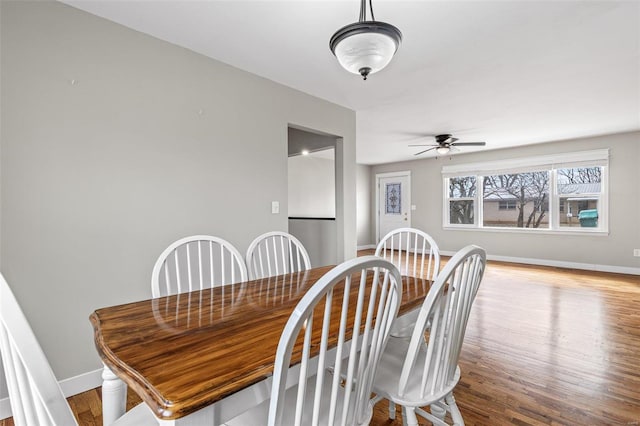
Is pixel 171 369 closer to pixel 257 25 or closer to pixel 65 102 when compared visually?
pixel 65 102

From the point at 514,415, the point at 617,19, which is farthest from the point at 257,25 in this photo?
the point at 514,415

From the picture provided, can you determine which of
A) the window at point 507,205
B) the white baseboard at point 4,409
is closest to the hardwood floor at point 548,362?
the white baseboard at point 4,409

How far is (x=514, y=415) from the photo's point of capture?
66.4 inches

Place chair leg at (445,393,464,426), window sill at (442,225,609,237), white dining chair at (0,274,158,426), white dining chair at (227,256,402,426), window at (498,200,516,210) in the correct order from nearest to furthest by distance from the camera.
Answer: white dining chair at (0,274,158,426), white dining chair at (227,256,402,426), chair leg at (445,393,464,426), window sill at (442,225,609,237), window at (498,200,516,210)

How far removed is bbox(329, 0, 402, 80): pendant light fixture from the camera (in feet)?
4.49

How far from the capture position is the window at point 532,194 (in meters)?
5.39

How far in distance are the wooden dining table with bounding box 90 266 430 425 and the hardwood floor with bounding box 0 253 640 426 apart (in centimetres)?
93

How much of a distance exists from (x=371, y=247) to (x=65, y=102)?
282 inches

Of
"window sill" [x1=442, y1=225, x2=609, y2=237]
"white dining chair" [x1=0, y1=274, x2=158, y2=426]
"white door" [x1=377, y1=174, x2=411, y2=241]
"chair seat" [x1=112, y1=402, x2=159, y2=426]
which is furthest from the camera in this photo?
"white door" [x1=377, y1=174, x2=411, y2=241]

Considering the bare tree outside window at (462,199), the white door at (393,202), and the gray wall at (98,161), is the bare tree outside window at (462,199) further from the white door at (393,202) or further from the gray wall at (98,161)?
the gray wall at (98,161)

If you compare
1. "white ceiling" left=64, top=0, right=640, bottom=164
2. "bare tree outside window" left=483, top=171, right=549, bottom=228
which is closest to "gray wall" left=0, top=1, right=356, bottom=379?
"white ceiling" left=64, top=0, right=640, bottom=164

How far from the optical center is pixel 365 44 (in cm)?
141

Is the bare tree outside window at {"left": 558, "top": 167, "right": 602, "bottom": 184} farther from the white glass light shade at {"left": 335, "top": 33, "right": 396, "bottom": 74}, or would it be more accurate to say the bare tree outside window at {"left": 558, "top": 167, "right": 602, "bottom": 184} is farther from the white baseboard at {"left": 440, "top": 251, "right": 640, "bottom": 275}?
the white glass light shade at {"left": 335, "top": 33, "right": 396, "bottom": 74}

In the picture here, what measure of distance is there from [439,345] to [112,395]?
1.15 meters
